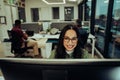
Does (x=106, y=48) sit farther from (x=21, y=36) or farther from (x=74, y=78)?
(x=74, y=78)

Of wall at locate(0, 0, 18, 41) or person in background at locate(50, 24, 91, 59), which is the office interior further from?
person in background at locate(50, 24, 91, 59)

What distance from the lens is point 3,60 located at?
31.2 inches

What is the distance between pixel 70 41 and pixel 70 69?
88cm

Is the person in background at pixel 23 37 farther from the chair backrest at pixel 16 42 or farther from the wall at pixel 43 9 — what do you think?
the wall at pixel 43 9

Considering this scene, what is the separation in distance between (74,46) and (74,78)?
2.94 ft

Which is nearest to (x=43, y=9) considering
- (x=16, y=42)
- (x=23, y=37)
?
(x=23, y=37)

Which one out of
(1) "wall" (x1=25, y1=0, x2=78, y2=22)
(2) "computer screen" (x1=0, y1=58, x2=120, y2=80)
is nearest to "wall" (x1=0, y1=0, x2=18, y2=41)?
(1) "wall" (x1=25, y1=0, x2=78, y2=22)

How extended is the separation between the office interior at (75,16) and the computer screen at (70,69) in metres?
3.03

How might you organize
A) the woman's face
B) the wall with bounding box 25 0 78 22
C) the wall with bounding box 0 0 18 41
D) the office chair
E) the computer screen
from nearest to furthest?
the computer screen < the woman's face < the office chair < the wall with bounding box 0 0 18 41 < the wall with bounding box 25 0 78 22

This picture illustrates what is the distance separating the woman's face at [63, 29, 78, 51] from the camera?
1.60m

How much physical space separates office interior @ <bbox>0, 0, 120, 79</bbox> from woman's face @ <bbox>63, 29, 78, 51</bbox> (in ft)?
7.29

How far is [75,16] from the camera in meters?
11.3

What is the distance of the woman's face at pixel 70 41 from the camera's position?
1.60 metres

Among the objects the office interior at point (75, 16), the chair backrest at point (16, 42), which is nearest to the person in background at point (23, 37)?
the chair backrest at point (16, 42)
